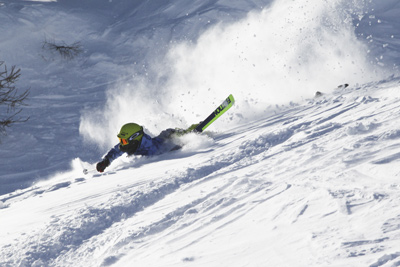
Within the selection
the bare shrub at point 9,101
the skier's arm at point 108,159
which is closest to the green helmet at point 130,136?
the skier's arm at point 108,159

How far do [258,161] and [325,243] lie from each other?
249 cm

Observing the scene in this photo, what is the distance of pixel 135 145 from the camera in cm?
787

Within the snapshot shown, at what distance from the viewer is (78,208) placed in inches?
189

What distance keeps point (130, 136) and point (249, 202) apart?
418 centimetres

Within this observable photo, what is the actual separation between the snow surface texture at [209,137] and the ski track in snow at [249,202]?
2 centimetres

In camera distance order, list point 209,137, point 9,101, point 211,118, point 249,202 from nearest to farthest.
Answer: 1. point 249,202
2. point 209,137
3. point 211,118
4. point 9,101

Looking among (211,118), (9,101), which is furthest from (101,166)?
(9,101)

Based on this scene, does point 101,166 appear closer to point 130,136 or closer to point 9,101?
point 130,136

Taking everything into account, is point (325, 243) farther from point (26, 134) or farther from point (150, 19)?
point (150, 19)

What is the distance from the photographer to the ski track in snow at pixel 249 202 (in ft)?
10.7

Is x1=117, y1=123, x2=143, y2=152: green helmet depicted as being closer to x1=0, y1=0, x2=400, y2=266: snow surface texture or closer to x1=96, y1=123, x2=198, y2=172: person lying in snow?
x1=96, y1=123, x2=198, y2=172: person lying in snow

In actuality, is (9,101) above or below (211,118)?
above

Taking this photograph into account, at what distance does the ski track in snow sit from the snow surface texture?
0.07 ft

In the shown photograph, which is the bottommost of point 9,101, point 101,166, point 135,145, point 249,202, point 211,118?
point 249,202
